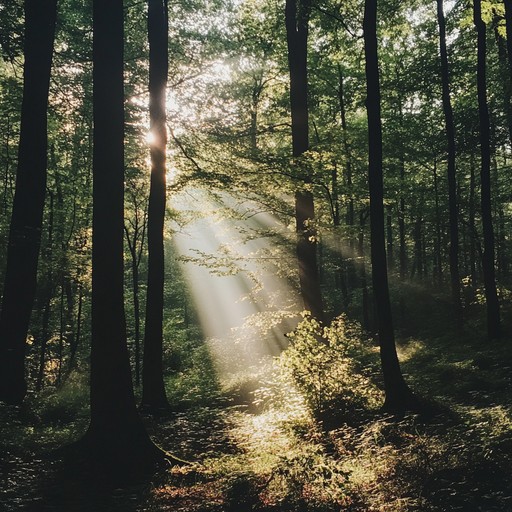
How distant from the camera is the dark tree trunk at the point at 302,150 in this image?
12727mm

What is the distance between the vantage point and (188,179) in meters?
12.2

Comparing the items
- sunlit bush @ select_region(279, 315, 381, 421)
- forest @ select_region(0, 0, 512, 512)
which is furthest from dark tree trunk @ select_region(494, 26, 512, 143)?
sunlit bush @ select_region(279, 315, 381, 421)

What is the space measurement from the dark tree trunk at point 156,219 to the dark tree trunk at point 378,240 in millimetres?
5475

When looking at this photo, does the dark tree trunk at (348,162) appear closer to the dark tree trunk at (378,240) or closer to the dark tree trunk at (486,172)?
the dark tree trunk at (378,240)

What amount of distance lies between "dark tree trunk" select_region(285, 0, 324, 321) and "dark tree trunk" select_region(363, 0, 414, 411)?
3194 millimetres

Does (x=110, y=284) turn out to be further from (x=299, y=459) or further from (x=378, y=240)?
(x=378, y=240)

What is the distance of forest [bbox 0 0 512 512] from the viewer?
5.50m

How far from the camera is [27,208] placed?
9039 mm

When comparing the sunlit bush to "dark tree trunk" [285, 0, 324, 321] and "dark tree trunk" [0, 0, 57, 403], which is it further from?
"dark tree trunk" [0, 0, 57, 403]

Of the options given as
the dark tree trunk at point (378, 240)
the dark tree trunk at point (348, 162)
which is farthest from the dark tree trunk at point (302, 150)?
the dark tree trunk at point (378, 240)

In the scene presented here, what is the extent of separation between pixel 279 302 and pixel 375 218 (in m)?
10.6

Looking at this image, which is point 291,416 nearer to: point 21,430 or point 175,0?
point 21,430

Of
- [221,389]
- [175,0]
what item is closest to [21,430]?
[221,389]

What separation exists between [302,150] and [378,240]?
18.0 feet
